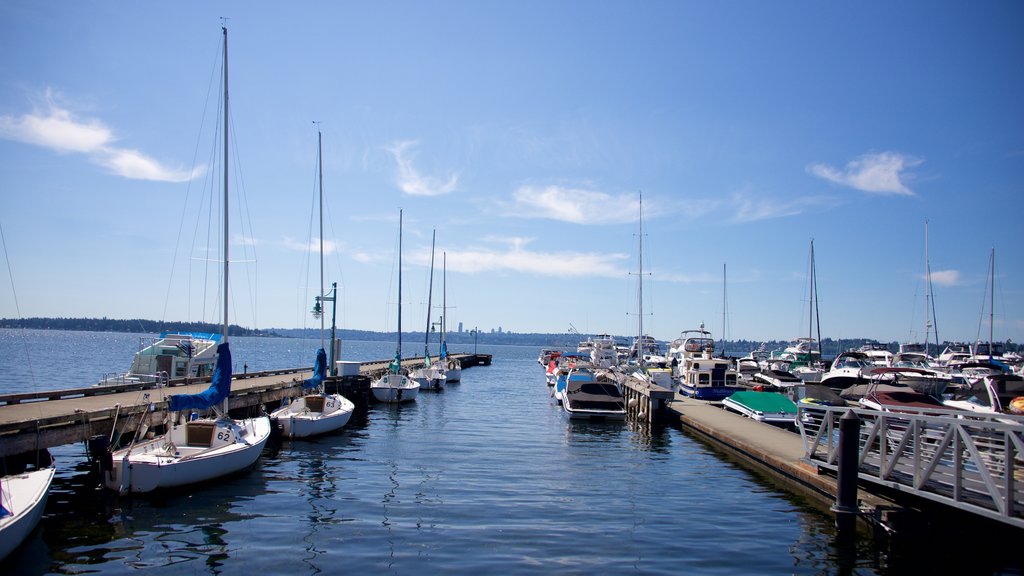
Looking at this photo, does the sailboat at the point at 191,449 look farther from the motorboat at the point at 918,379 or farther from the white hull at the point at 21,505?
the motorboat at the point at 918,379

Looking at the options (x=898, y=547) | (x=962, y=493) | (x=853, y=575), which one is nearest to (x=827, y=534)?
(x=898, y=547)

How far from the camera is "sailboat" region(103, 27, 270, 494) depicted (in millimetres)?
16359

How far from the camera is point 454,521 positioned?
50.6 ft

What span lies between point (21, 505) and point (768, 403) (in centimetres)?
2790

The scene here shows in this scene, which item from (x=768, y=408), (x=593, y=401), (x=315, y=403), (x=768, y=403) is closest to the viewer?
(x=315, y=403)

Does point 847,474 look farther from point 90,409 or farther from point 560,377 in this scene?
point 560,377

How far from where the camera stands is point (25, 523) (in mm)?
12109

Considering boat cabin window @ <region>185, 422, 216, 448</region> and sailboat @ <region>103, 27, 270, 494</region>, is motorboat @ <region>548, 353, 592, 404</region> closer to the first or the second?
sailboat @ <region>103, 27, 270, 494</region>

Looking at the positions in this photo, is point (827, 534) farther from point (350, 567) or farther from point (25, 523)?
point (25, 523)

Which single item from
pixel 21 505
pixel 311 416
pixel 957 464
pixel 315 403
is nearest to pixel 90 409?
pixel 311 416

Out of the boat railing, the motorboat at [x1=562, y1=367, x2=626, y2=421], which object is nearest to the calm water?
the boat railing

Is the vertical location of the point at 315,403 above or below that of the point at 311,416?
above

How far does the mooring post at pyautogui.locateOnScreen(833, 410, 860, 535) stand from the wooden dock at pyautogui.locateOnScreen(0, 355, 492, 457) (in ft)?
55.9

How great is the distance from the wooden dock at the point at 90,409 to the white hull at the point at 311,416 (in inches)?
106
